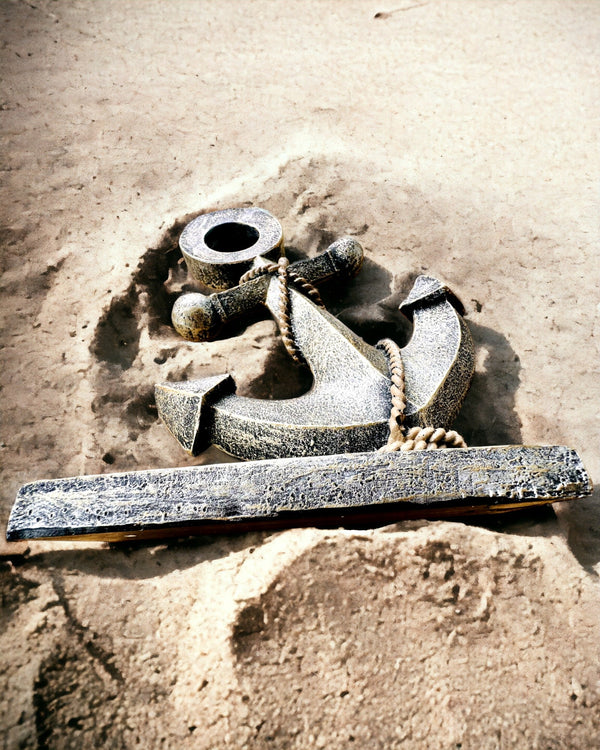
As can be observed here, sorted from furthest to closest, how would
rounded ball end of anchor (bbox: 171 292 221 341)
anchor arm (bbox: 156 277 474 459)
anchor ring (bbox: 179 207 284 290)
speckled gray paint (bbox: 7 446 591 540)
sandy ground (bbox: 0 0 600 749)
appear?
anchor ring (bbox: 179 207 284 290), rounded ball end of anchor (bbox: 171 292 221 341), anchor arm (bbox: 156 277 474 459), speckled gray paint (bbox: 7 446 591 540), sandy ground (bbox: 0 0 600 749)

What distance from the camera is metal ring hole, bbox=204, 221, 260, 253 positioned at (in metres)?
2.26

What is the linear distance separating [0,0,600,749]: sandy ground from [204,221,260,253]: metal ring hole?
→ 21 centimetres

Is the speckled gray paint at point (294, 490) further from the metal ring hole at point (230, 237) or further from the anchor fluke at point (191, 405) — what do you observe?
the metal ring hole at point (230, 237)

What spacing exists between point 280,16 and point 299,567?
3623 millimetres

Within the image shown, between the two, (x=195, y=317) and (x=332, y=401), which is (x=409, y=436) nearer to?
(x=332, y=401)

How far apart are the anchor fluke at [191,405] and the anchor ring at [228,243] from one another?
24.9 inches

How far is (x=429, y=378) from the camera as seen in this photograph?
66.3 inches

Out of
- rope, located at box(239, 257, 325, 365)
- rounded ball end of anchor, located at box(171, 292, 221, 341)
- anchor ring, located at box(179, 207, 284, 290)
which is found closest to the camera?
rope, located at box(239, 257, 325, 365)

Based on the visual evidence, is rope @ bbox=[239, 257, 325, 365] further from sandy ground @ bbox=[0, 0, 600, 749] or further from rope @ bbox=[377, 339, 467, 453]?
rope @ bbox=[377, 339, 467, 453]

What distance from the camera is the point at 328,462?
145 centimetres

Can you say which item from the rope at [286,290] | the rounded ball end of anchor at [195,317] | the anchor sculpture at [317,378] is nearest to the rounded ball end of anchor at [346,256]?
the anchor sculpture at [317,378]

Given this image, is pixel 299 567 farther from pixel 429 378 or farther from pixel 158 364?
pixel 158 364

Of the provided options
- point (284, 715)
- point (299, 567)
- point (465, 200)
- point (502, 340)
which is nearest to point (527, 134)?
point (465, 200)

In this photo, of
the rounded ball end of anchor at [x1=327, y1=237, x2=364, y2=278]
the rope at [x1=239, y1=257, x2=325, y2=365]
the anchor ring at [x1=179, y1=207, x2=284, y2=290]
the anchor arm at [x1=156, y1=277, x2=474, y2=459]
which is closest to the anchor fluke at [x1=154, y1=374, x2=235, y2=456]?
the anchor arm at [x1=156, y1=277, x2=474, y2=459]
